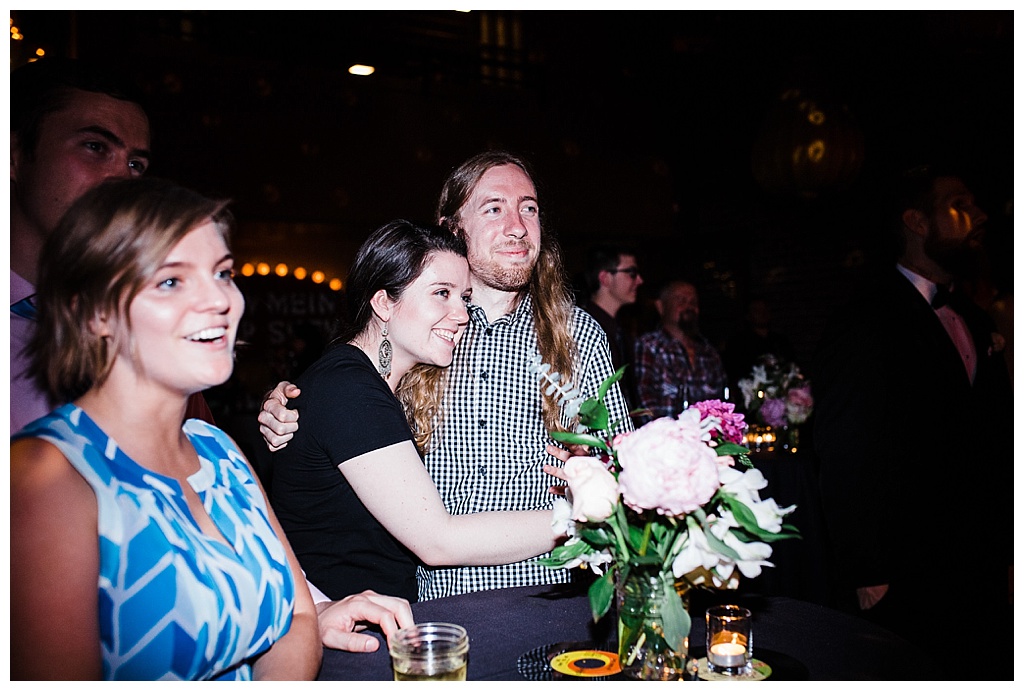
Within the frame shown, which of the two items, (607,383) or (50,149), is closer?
(607,383)

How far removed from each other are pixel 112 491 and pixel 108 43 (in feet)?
20.9

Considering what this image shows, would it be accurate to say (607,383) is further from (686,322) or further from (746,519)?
(686,322)

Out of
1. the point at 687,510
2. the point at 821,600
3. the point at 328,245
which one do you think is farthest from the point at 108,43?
the point at 687,510

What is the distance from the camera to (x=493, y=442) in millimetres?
1999

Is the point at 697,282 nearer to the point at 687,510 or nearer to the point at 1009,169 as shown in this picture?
the point at 1009,169

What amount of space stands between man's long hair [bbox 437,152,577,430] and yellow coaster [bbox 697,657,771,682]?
2.84 feet

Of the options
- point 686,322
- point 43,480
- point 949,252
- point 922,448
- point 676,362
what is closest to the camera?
point 43,480

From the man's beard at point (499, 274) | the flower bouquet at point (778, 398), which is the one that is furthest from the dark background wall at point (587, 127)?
the man's beard at point (499, 274)

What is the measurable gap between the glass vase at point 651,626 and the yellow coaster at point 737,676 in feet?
0.12

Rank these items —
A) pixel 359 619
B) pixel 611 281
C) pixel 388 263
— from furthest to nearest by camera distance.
Result: pixel 611 281 < pixel 388 263 < pixel 359 619

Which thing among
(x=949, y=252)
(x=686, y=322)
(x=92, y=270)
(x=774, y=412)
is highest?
(x=686, y=322)

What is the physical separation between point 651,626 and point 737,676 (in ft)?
0.50

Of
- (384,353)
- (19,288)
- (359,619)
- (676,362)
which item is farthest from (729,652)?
(676,362)

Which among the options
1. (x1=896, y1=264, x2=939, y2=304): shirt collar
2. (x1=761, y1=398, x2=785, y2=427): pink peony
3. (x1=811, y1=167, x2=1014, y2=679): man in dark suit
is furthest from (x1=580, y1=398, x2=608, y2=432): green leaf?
(x1=761, y1=398, x2=785, y2=427): pink peony
